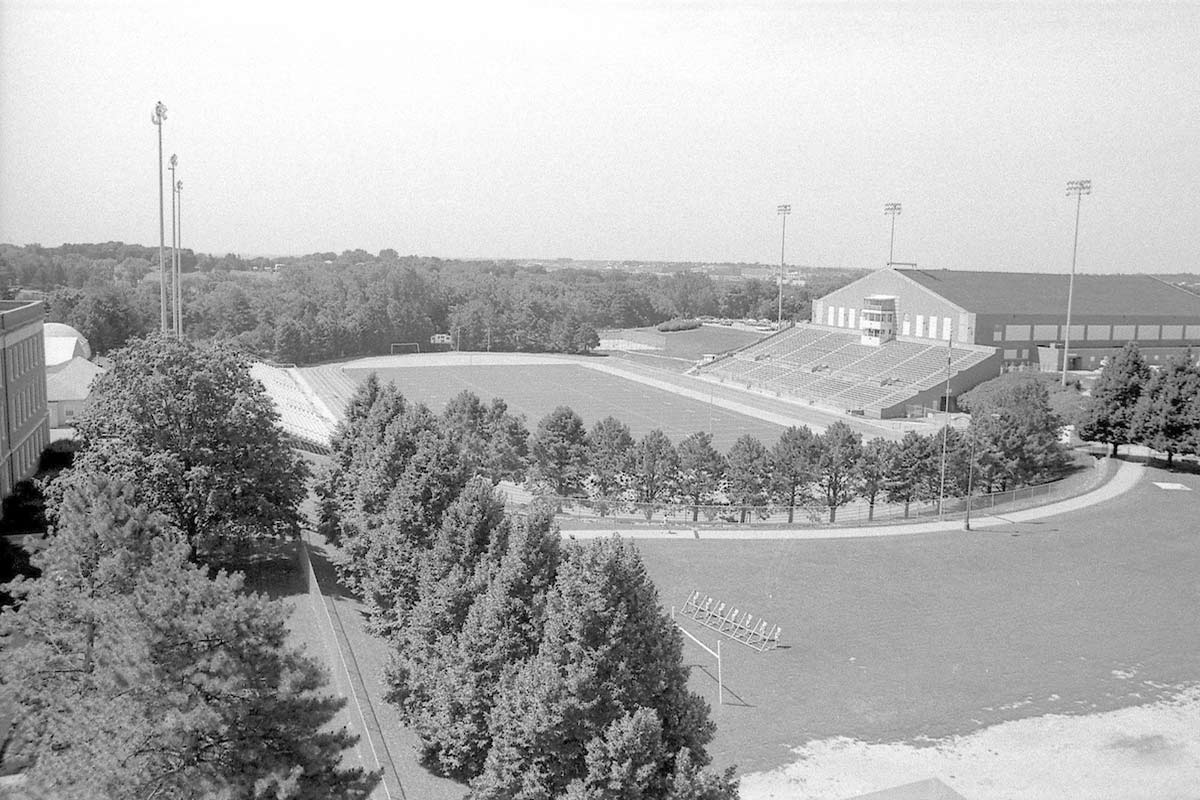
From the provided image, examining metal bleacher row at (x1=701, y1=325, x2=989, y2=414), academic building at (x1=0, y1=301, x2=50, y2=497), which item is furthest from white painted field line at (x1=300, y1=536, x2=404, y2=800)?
metal bleacher row at (x1=701, y1=325, x2=989, y2=414)

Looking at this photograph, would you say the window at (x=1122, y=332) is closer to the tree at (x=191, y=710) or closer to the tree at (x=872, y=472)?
the tree at (x=872, y=472)

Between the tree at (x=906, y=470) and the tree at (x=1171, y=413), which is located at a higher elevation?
the tree at (x=1171, y=413)

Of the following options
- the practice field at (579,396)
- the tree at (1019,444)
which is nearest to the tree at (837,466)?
the tree at (1019,444)

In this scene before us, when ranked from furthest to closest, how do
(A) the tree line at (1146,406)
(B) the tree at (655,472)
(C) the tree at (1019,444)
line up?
1. (A) the tree line at (1146,406)
2. (C) the tree at (1019,444)
3. (B) the tree at (655,472)

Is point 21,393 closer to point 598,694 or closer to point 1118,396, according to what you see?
point 598,694

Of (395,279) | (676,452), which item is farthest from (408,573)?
(395,279)

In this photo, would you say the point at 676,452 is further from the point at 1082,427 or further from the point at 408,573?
the point at 1082,427

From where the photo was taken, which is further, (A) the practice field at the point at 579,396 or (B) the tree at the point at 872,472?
(A) the practice field at the point at 579,396
